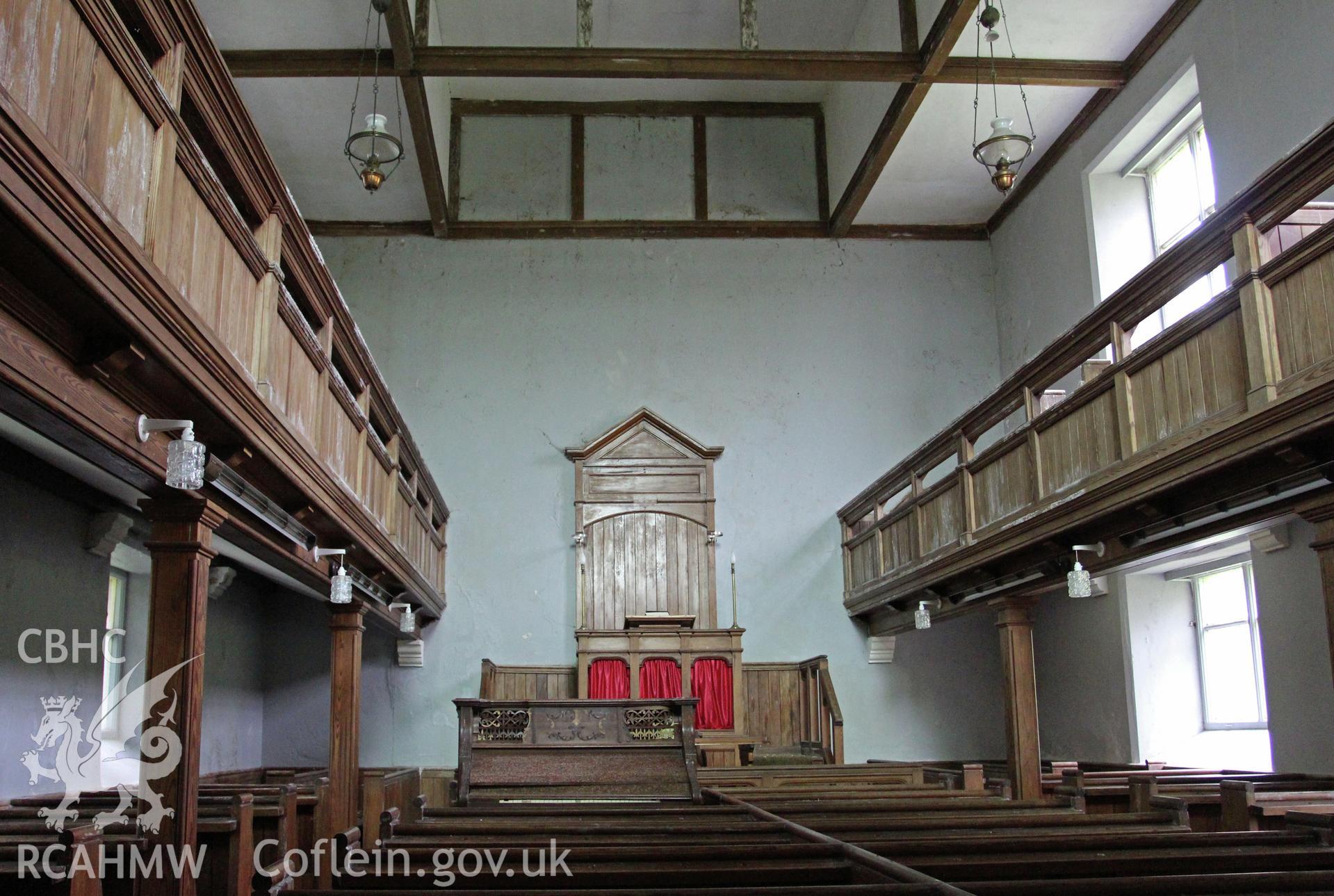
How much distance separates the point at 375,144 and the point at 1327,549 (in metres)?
7.98

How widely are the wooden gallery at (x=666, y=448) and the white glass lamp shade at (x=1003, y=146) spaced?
44mm

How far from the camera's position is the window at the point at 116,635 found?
30.9 feet

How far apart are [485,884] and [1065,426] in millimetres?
5442

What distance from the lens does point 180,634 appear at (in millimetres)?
5117

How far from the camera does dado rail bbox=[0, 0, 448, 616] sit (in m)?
3.36

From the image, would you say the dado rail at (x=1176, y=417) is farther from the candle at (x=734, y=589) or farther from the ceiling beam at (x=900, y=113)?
the ceiling beam at (x=900, y=113)

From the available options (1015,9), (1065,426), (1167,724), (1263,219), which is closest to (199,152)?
(1263,219)

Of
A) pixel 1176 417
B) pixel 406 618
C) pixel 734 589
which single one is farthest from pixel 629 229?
pixel 1176 417

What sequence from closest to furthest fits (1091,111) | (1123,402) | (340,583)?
(1123,402) < (340,583) < (1091,111)

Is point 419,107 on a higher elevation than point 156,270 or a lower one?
higher

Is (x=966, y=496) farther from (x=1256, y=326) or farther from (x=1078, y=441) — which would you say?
(x=1256, y=326)

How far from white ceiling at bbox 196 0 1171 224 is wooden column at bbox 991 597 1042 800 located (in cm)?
565

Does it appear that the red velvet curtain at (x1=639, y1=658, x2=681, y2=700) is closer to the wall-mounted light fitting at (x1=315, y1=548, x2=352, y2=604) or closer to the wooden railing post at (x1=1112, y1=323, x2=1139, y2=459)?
the wall-mounted light fitting at (x1=315, y1=548, x2=352, y2=604)

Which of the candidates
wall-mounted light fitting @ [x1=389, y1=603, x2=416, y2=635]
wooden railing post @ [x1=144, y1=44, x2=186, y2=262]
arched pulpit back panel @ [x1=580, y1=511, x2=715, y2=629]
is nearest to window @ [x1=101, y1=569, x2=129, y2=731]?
wall-mounted light fitting @ [x1=389, y1=603, x2=416, y2=635]
